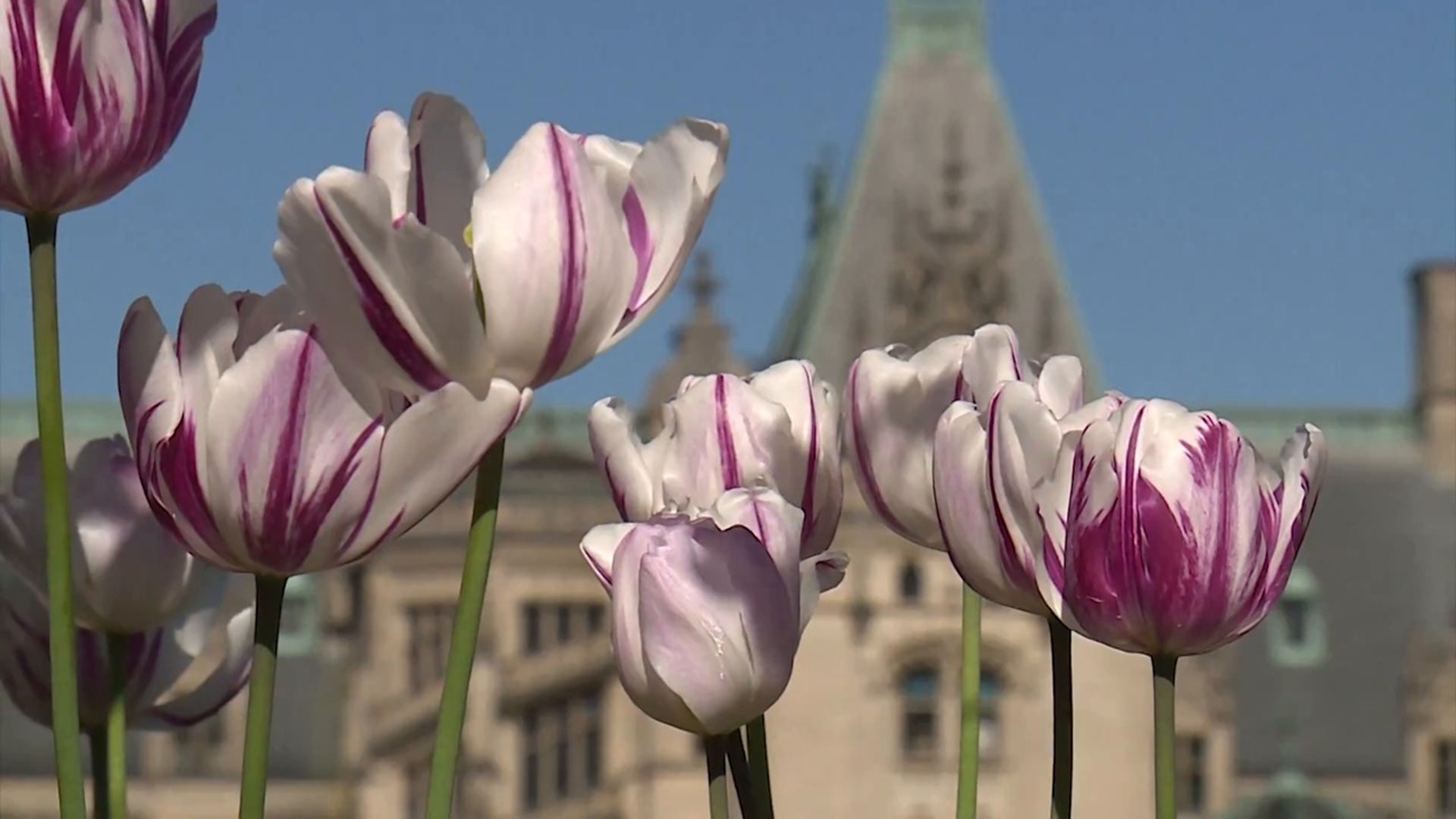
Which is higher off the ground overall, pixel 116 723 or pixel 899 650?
pixel 899 650

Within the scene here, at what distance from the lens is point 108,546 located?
1.95 metres

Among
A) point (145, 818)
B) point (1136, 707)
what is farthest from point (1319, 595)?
point (145, 818)

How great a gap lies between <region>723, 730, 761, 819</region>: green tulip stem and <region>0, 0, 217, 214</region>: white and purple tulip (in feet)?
1.43

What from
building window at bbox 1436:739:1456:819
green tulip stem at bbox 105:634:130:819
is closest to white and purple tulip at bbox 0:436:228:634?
green tulip stem at bbox 105:634:130:819

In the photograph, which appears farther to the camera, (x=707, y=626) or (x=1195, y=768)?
(x=1195, y=768)

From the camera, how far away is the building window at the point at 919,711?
3064 centimetres

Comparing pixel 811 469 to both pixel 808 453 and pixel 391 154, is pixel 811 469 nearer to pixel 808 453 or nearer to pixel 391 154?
pixel 808 453

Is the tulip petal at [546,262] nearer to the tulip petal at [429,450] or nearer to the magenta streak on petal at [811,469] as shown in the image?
the tulip petal at [429,450]

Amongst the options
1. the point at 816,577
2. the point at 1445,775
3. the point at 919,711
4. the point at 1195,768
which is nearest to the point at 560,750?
the point at 919,711

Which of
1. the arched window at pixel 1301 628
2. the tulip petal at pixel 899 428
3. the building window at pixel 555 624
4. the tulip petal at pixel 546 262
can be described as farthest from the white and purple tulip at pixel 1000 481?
the arched window at pixel 1301 628

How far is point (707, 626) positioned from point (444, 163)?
0.28 metres

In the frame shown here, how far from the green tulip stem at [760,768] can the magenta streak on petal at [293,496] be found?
11.2 inches

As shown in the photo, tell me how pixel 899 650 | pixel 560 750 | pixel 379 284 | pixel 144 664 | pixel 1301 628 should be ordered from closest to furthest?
pixel 379 284 < pixel 144 664 < pixel 899 650 < pixel 560 750 < pixel 1301 628

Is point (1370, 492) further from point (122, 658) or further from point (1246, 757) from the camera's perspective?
point (122, 658)
